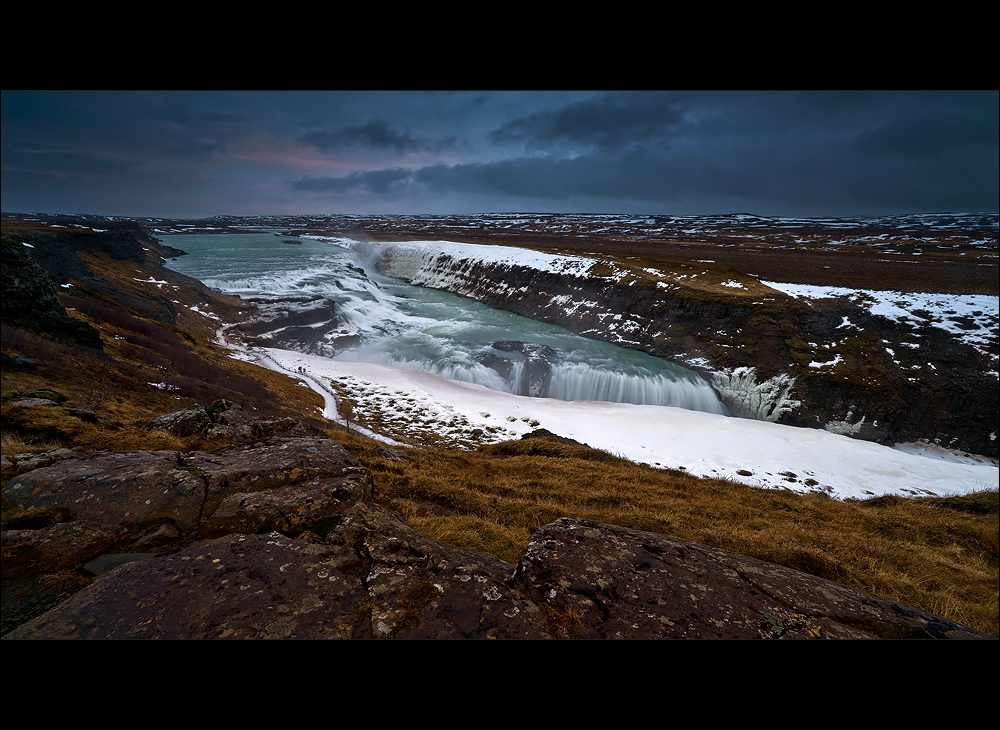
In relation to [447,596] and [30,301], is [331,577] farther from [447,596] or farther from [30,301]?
[30,301]

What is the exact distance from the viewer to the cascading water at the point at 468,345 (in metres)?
23.5

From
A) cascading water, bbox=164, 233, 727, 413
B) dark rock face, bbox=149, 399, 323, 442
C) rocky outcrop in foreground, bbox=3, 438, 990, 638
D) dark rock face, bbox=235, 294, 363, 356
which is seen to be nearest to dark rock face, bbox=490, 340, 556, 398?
cascading water, bbox=164, 233, 727, 413

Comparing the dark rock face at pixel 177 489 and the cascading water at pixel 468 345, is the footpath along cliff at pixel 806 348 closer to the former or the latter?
the cascading water at pixel 468 345

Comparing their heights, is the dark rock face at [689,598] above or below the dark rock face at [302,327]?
above

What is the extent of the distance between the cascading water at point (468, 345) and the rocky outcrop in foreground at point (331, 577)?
778 inches

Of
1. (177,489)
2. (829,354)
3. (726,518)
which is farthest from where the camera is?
(829,354)

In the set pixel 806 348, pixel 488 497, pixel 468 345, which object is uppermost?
pixel 488 497

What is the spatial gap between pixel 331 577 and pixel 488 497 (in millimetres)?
4153

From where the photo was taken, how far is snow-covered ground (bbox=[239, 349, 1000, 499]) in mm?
13711

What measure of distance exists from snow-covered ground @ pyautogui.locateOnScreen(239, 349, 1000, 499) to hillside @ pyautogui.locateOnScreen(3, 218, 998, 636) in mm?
2788

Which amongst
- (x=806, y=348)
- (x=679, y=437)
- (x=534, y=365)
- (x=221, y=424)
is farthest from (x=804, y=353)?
(x=221, y=424)

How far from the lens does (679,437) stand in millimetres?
16578

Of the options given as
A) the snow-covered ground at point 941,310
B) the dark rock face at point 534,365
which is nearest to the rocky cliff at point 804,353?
the snow-covered ground at point 941,310
